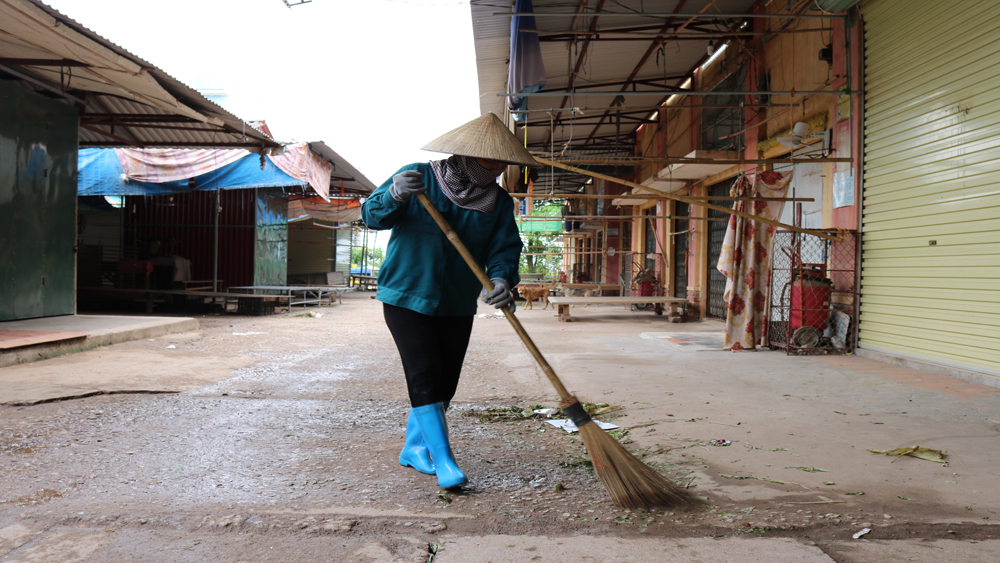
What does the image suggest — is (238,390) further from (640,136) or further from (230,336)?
(640,136)

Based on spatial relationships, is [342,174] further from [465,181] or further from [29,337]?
[465,181]

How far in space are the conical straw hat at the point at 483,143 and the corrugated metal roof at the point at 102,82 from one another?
14.4 feet

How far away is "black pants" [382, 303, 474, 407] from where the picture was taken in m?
2.74

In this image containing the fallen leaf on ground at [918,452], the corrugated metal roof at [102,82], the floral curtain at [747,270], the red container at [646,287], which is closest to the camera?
the fallen leaf on ground at [918,452]

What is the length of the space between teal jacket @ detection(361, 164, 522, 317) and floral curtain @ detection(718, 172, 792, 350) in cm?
530

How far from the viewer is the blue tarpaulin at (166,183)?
11984 mm

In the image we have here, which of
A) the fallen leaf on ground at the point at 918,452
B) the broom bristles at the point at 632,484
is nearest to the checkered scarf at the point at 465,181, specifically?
the broom bristles at the point at 632,484

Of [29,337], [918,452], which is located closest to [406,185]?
[918,452]

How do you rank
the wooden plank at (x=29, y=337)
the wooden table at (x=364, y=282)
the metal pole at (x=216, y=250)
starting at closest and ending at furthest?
the wooden plank at (x=29, y=337)
the metal pole at (x=216, y=250)
the wooden table at (x=364, y=282)

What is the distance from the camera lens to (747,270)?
296 inches

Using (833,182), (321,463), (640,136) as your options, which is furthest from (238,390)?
(640,136)

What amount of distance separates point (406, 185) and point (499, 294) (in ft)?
2.12

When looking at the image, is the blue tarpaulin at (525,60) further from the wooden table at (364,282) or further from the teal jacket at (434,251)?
the wooden table at (364,282)

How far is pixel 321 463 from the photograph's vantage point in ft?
9.75
